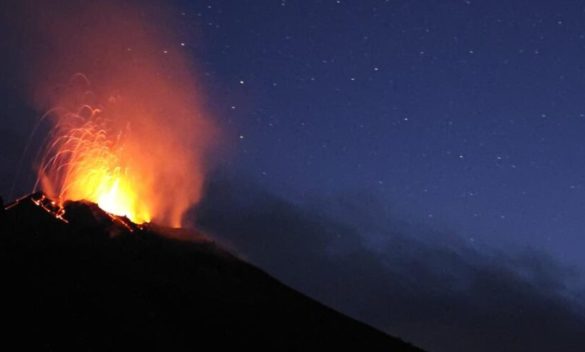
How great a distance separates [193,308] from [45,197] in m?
39.1

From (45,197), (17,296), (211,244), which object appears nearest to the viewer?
(17,296)

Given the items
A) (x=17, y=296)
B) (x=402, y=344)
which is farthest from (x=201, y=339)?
(x=402, y=344)

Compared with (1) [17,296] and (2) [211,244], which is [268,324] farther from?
(2) [211,244]

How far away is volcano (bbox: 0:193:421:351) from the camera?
5712cm

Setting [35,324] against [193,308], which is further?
A: [193,308]

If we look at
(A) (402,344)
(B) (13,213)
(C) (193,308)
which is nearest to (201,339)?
(C) (193,308)

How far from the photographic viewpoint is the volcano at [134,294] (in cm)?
5712

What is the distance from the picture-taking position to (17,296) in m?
61.1

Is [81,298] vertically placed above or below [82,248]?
below

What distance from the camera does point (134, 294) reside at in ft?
232

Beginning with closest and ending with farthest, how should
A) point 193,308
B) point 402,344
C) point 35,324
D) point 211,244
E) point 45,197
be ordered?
1. point 35,324
2. point 193,308
3. point 402,344
4. point 45,197
5. point 211,244

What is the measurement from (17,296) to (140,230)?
4178 cm

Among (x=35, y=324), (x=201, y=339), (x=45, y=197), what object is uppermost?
(x=45, y=197)

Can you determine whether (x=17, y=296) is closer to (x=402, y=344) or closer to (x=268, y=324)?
(x=268, y=324)
